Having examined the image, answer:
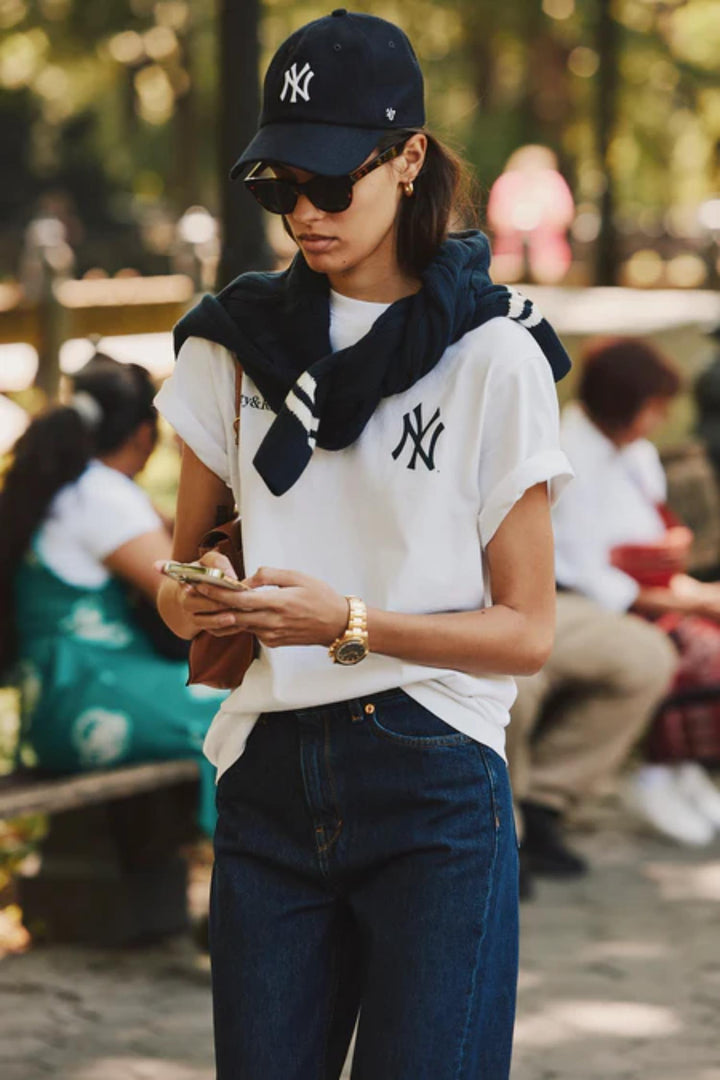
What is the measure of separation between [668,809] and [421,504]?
417 cm

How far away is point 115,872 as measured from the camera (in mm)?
5023

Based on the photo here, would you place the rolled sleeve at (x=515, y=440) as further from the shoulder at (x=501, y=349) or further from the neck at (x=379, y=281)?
the neck at (x=379, y=281)

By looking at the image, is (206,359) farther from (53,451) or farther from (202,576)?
(53,451)

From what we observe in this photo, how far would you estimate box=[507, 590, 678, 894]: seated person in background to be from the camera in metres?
5.88

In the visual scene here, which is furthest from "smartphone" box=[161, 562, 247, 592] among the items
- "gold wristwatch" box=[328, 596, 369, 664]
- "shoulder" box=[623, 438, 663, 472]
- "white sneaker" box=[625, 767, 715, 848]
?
"white sneaker" box=[625, 767, 715, 848]

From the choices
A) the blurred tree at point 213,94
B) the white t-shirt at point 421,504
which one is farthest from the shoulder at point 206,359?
the blurred tree at point 213,94

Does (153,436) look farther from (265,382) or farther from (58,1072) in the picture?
(265,382)

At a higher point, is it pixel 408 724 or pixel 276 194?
pixel 276 194

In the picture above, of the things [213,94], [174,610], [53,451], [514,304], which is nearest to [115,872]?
[53,451]

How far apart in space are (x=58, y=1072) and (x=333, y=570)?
2.29 metres

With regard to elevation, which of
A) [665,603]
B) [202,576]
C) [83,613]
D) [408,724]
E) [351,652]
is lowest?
[665,603]

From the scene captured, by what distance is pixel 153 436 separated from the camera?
16.3 ft

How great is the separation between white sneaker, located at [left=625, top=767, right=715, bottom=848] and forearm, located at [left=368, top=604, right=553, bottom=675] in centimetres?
397

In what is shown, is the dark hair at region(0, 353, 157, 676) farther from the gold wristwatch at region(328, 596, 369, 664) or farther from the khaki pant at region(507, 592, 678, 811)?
the gold wristwatch at region(328, 596, 369, 664)
